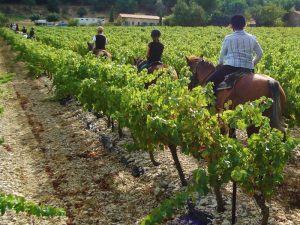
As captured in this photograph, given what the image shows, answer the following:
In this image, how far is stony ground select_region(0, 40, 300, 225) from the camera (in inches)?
287

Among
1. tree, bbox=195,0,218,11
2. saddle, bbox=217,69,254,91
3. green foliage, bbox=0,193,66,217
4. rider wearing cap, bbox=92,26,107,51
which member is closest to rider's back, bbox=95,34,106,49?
rider wearing cap, bbox=92,26,107,51

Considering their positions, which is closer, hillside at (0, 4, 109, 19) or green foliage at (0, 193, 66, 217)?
green foliage at (0, 193, 66, 217)

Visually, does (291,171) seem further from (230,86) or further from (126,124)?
(126,124)

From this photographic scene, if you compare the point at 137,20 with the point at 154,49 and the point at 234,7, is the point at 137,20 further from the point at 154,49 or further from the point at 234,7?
the point at 154,49

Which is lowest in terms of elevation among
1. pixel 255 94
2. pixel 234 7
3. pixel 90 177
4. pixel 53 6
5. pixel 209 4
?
pixel 90 177

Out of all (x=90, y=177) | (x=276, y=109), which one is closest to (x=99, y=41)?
(x=90, y=177)

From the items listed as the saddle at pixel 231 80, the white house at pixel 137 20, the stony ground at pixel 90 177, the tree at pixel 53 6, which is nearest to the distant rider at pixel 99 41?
the stony ground at pixel 90 177

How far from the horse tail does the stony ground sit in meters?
1.22

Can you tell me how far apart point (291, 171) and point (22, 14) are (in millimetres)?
117757

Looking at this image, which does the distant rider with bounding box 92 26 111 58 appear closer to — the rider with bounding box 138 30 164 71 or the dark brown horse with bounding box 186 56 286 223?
the rider with bounding box 138 30 164 71

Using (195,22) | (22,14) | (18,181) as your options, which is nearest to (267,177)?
(18,181)

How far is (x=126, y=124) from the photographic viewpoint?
320 inches

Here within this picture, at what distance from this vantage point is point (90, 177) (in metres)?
9.10

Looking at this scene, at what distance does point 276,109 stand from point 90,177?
396 centimetres
